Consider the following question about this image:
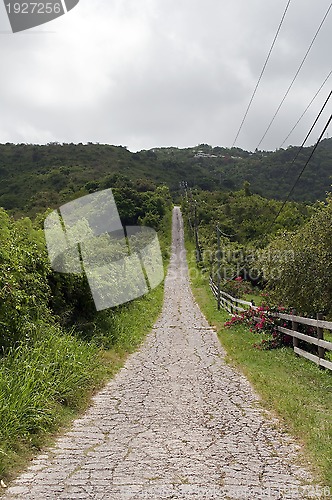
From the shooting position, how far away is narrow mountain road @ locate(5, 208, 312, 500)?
13.1 feet

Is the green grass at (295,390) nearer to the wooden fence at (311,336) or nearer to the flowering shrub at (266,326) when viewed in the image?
the wooden fence at (311,336)

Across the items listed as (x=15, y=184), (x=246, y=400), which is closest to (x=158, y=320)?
(x=246, y=400)

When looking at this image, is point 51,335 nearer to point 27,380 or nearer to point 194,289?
point 27,380

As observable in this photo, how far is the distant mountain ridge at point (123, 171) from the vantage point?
49812 millimetres

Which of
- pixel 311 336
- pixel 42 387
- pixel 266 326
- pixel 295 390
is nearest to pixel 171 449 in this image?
pixel 42 387

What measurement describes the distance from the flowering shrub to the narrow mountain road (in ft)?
11.7

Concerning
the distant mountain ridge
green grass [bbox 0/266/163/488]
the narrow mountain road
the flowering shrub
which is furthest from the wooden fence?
the distant mountain ridge

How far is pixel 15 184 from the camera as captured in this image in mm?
57500

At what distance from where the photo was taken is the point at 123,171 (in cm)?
10194

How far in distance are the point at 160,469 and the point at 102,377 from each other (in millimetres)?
4638

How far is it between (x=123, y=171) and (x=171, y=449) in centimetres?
9910

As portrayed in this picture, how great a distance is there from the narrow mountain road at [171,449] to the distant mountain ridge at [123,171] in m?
23.2

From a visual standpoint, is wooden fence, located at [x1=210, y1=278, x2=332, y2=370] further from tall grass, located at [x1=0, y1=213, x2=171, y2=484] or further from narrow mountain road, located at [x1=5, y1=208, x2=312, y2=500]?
tall grass, located at [x1=0, y1=213, x2=171, y2=484]

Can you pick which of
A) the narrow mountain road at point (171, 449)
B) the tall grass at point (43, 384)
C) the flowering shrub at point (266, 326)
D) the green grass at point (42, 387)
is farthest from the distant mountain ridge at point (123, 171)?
the narrow mountain road at point (171, 449)
